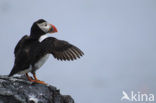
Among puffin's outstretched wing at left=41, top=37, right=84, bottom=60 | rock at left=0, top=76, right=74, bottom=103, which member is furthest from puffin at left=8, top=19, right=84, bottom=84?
rock at left=0, top=76, right=74, bottom=103

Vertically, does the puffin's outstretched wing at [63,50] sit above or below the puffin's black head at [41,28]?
below

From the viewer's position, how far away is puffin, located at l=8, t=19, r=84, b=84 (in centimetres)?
602

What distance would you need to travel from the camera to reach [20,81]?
238 inches

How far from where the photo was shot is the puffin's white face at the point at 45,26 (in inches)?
249

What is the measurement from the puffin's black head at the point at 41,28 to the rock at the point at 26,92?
1.06m

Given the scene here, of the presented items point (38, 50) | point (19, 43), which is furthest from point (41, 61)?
point (19, 43)

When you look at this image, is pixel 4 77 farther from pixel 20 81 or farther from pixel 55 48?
pixel 55 48

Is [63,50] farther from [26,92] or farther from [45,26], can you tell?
[26,92]

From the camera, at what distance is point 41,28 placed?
20.7 ft

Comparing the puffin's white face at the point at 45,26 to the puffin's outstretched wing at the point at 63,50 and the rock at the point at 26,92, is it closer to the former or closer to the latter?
the puffin's outstretched wing at the point at 63,50

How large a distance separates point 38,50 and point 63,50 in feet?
1.87

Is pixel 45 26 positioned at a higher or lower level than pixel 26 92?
higher

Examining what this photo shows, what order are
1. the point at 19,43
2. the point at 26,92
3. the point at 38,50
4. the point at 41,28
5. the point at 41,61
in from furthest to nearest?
the point at 19,43 < the point at 41,28 < the point at 41,61 < the point at 38,50 < the point at 26,92

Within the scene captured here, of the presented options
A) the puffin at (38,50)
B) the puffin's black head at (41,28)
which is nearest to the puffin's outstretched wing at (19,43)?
the puffin at (38,50)
